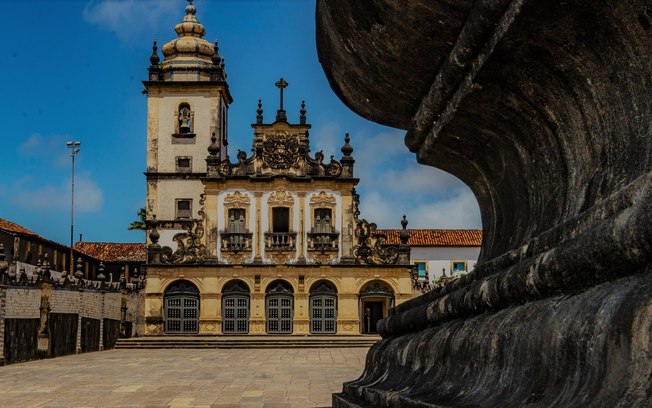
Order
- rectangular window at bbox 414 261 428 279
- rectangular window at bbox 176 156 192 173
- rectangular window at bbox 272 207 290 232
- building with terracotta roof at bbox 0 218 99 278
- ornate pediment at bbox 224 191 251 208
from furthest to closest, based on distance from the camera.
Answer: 1. rectangular window at bbox 414 261 428 279
2. rectangular window at bbox 176 156 192 173
3. building with terracotta roof at bbox 0 218 99 278
4. rectangular window at bbox 272 207 290 232
5. ornate pediment at bbox 224 191 251 208

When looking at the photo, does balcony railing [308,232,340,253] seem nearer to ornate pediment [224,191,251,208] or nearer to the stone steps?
ornate pediment [224,191,251,208]

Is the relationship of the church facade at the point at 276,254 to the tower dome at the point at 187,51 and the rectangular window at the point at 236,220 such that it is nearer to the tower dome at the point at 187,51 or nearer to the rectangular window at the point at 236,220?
the rectangular window at the point at 236,220

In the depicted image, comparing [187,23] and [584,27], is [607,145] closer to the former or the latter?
[584,27]

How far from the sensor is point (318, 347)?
101 feet

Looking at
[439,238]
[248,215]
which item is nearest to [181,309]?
[248,215]

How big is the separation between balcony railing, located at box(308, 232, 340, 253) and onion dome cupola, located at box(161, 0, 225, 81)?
1131 cm

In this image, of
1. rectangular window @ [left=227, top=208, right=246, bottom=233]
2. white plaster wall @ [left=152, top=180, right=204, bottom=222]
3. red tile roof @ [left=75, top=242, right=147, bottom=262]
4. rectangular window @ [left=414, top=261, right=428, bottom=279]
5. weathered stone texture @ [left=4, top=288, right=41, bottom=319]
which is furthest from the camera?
rectangular window @ [left=414, top=261, right=428, bottom=279]

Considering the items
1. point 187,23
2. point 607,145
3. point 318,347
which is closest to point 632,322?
point 607,145

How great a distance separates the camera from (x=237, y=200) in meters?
34.9

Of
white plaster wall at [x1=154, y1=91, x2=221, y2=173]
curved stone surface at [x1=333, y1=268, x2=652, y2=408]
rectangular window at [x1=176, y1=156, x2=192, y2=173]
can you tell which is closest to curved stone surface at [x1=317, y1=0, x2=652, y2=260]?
curved stone surface at [x1=333, y1=268, x2=652, y2=408]

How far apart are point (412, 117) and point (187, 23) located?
140 feet

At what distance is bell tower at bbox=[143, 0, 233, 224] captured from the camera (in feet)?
131

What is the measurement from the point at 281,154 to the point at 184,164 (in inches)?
270

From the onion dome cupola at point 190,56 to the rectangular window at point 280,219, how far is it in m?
9.60
